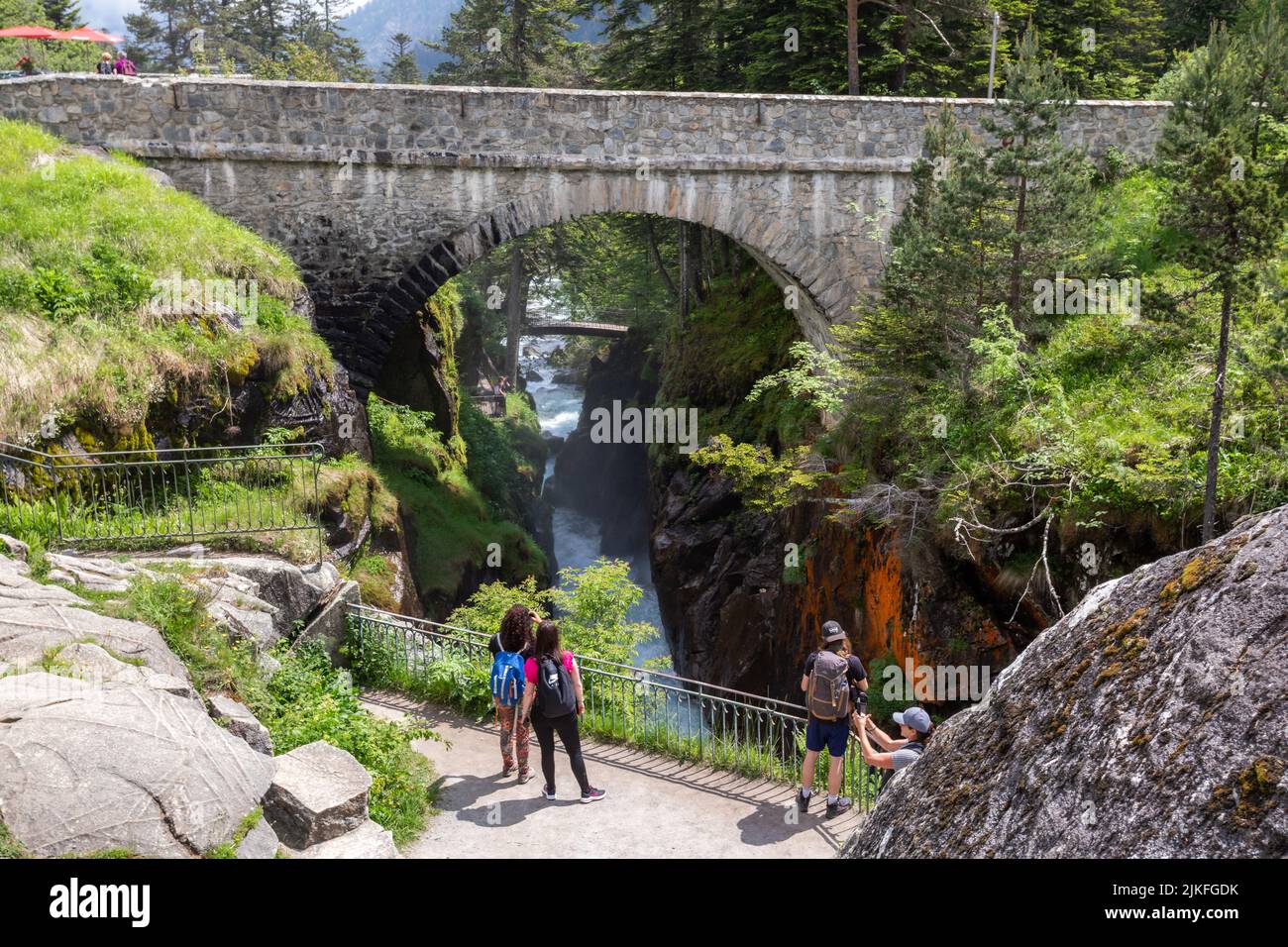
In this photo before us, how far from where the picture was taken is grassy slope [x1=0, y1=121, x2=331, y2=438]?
1067 cm

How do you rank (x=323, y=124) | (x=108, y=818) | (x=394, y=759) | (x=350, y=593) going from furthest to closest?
(x=323, y=124)
(x=350, y=593)
(x=394, y=759)
(x=108, y=818)

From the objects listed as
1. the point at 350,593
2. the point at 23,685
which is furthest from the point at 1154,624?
the point at 350,593

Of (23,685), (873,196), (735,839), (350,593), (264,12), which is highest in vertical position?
(264,12)

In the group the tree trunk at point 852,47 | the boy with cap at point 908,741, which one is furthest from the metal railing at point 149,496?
the tree trunk at point 852,47

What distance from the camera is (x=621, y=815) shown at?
714cm

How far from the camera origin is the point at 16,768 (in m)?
4.59

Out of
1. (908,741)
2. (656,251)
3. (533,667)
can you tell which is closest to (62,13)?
(656,251)

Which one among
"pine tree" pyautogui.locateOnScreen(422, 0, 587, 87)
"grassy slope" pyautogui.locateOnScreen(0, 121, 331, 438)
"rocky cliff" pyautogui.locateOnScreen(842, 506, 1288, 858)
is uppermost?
"pine tree" pyautogui.locateOnScreen(422, 0, 587, 87)

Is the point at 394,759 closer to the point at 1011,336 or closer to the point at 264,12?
the point at 1011,336

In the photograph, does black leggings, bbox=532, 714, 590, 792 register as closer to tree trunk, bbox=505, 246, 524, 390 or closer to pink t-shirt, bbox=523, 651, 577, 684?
pink t-shirt, bbox=523, 651, 577, 684

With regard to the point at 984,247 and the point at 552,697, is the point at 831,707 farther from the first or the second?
the point at 984,247

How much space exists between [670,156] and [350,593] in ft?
28.7

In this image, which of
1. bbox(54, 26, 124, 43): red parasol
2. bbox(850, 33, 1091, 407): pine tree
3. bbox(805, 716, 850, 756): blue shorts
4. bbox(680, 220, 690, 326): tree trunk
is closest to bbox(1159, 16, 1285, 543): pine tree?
bbox(850, 33, 1091, 407): pine tree

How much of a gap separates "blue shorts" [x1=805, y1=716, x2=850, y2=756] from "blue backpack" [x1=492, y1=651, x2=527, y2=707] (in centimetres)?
206
